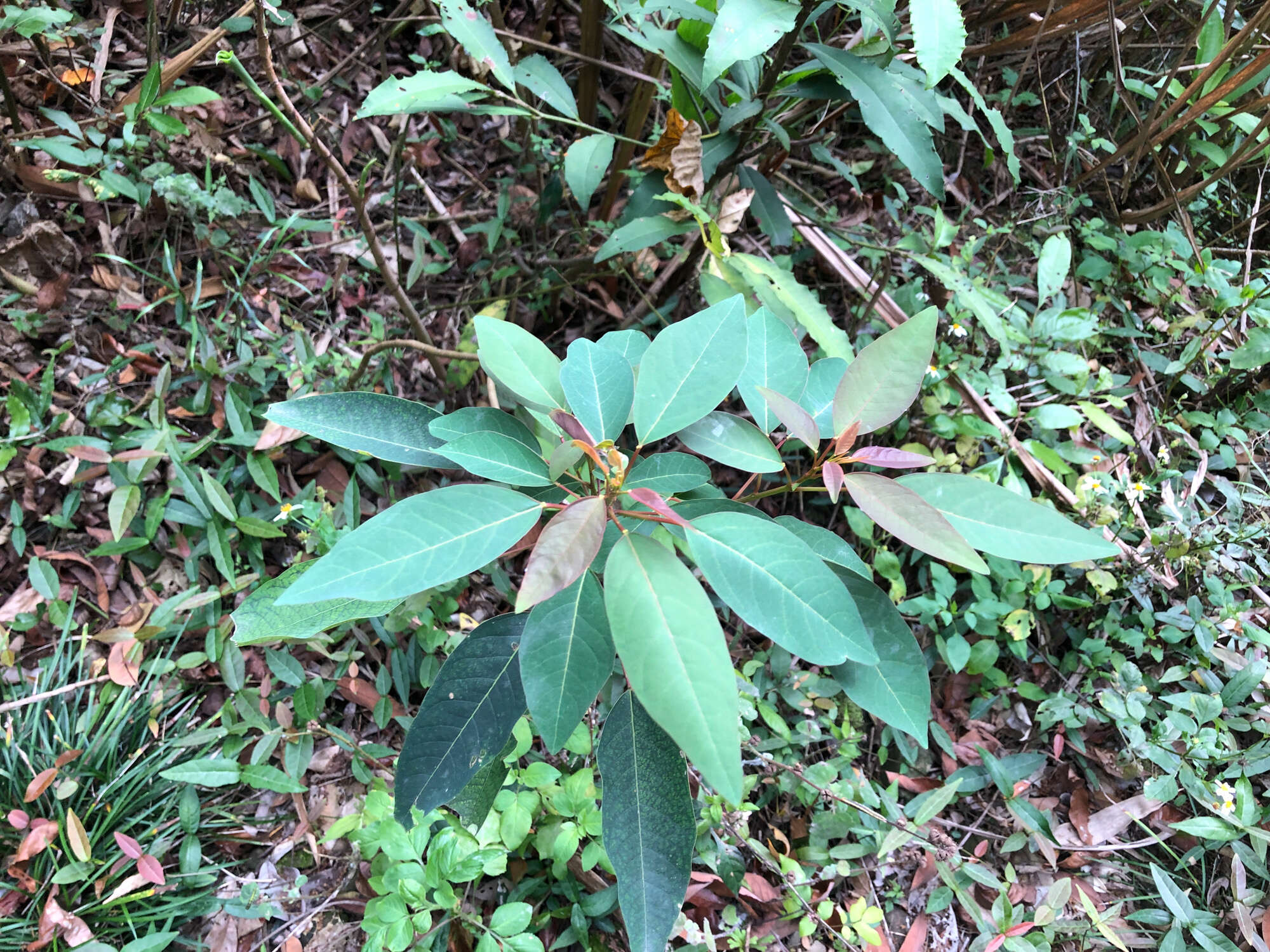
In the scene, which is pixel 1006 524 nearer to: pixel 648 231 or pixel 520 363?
pixel 520 363

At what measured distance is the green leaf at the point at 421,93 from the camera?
4.56 feet

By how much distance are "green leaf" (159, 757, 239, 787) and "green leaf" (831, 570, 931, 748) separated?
1.30m

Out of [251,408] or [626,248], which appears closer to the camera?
[626,248]

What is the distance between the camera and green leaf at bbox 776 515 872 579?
89 cm

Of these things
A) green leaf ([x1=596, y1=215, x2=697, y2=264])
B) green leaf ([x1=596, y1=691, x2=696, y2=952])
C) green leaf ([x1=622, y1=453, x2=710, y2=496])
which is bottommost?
green leaf ([x1=596, y1=691, x2=696, y2=952])

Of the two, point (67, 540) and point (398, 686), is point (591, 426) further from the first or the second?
point (67, 540)

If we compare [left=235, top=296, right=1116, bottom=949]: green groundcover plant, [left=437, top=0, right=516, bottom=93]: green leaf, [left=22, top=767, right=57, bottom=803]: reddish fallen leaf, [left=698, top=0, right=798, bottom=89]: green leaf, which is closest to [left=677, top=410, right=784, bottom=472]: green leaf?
[left=235, top=296, right=1116, bottom=949]: green groundcover plant

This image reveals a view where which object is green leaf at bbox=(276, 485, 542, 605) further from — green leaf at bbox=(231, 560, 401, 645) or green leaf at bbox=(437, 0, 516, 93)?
green leaf at bbox=(437, 0, 516, 93)

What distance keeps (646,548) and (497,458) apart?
0.69ft

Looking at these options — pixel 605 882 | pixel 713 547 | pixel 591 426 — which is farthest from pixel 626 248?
pixel 605 882

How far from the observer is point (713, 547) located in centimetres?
74

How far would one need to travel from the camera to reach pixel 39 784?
142cm

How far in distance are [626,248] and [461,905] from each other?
1.41m

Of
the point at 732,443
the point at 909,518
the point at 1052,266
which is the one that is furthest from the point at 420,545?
the point at 1052,266
